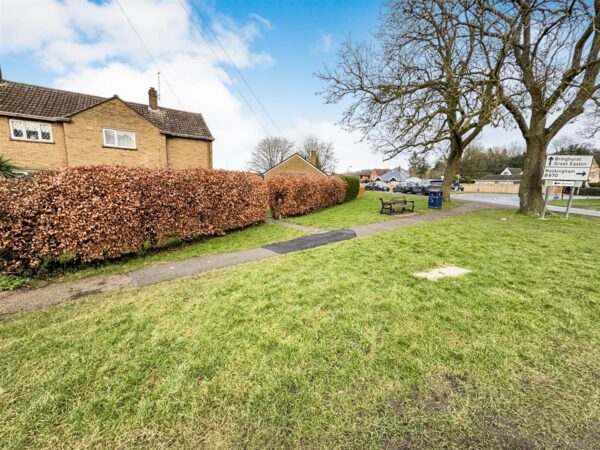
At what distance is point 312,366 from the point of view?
258 centimetres

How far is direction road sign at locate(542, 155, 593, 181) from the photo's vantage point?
445 inches

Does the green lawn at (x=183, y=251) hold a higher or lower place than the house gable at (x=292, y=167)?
lower

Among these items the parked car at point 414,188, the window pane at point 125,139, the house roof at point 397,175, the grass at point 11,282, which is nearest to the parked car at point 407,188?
the parked car at point 414,188

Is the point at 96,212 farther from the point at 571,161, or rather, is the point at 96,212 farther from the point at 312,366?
the point at 571,161

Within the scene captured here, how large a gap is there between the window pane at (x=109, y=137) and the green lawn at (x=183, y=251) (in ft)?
46.5

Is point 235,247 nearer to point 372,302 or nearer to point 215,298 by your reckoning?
point 215,298

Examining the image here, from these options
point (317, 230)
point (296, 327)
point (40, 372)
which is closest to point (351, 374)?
point (296, 327)

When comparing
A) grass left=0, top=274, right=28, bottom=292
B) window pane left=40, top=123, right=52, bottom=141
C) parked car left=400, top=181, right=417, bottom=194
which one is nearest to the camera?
grass left=0, top=274, right=28, bottom=292

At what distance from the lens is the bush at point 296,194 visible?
13.3m

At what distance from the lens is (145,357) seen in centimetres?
273

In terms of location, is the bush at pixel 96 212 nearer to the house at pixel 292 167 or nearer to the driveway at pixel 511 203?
the driveway at pixel 511 203

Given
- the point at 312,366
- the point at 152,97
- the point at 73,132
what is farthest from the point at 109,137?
the point at 312,366

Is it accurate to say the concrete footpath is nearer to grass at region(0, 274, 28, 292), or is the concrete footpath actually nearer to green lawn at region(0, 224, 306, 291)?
grass at region(0, 274, 28, 292)

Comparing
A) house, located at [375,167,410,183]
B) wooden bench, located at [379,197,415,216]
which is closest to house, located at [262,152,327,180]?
wooden bench, located at [379,197,415,216]
